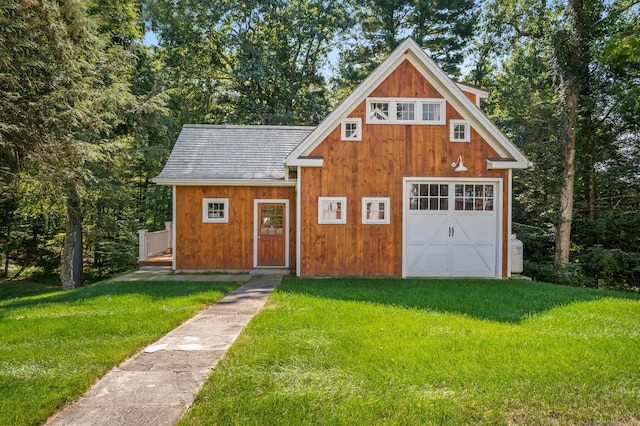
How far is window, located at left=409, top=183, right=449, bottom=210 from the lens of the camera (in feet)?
32.9

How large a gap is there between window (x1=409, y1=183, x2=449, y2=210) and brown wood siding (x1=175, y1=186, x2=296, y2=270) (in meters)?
3.51

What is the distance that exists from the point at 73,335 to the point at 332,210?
6407mm

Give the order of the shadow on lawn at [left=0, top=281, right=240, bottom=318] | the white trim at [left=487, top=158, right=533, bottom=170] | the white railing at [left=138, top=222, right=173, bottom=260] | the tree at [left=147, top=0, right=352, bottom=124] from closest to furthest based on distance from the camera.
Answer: the shadow on lawn at [left=0, top=281, right=240, bottom=318] < the white trim at [left=487, top=158, right=533, bottom=170] < the white railing at [left=138, top=222, right=173, bottom=260] < the tree at [left=147, top=0, right=352, bottom=124]

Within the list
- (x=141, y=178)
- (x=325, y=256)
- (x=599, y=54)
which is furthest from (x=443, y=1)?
(x=141, y=178)

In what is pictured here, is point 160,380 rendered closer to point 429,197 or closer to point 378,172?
point 378,172

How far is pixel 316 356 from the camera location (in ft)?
13.6

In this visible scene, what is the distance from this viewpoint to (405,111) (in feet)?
32.8

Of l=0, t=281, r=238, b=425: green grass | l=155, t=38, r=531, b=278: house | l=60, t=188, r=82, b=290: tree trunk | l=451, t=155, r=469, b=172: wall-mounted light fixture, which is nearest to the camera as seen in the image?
l=0, t=281, r=238, b=425: green grass

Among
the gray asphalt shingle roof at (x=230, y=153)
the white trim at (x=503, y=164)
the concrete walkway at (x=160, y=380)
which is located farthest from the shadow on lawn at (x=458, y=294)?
the gray asphalt shingle roof at (x=230, y=153)

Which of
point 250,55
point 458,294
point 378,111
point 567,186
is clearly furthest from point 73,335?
point 250,55

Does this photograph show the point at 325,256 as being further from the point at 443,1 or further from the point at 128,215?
the point at 443,1

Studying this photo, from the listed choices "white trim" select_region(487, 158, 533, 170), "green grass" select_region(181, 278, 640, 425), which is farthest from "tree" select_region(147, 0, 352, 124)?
"green grass" select_region(181, 278, 640, 425)

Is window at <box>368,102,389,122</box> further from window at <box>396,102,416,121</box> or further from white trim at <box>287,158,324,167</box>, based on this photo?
white trim at <box>287,158,324,167</box>

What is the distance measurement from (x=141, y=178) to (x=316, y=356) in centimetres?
1935
